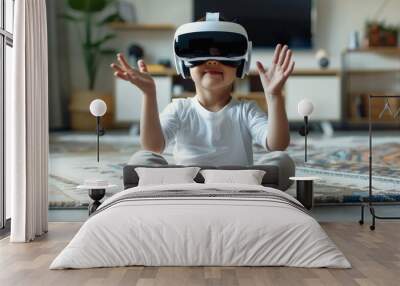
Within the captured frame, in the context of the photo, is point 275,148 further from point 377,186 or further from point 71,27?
point 71,27

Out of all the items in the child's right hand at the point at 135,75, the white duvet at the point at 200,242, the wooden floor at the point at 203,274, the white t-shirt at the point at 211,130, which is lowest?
the wooden floor at the point at 203,274

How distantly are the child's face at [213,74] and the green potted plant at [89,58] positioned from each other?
13.9ft

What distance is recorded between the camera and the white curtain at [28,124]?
Answer: 3.80m

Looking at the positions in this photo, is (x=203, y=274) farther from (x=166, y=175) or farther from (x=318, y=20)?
(x=318, y=20)

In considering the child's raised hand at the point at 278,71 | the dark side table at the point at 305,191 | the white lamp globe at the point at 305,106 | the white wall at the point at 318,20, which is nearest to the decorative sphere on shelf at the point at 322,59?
the white wall at the point at 318,20

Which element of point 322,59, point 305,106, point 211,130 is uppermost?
point 322,59

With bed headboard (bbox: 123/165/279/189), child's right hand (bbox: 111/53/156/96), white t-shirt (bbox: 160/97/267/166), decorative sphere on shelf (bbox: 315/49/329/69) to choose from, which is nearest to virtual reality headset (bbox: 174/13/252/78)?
white t-shirt (bbox: 160/97/267/166)

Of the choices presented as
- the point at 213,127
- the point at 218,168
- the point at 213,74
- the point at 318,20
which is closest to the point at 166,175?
the point at 218,168

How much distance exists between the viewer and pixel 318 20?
8.58m

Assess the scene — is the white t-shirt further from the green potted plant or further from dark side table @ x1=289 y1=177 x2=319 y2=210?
the green potted plant

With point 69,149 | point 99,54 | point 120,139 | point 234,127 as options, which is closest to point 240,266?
point 234,127

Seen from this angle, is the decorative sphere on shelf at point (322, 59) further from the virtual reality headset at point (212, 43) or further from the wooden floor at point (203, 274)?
the wooden floor at point (203, 274)

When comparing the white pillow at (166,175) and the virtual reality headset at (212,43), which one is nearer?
the virtual reality headset at (212,43)

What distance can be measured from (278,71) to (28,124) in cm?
152
